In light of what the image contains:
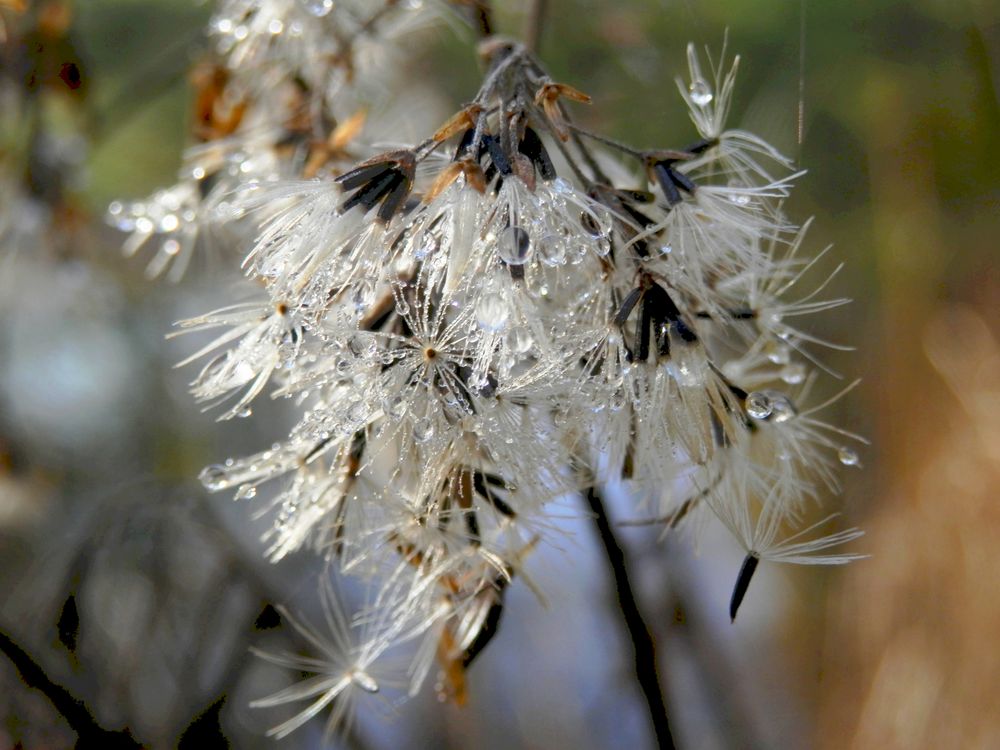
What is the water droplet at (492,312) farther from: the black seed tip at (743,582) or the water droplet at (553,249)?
the black seed tip at (743,582)

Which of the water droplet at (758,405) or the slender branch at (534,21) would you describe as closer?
the water droplet at (758,405)

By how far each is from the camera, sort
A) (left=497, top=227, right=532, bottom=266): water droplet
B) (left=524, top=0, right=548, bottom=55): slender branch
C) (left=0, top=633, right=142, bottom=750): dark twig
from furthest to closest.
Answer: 1. (left=524, top=0, right=548, bottom=55): slender branch
2. (left=0, top=633, right=142, bottom=750): dark twig
3. (left=497, top=227, right=532, bottom=266): water droplet

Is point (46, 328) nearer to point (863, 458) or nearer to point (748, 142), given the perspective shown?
point (748, 142)

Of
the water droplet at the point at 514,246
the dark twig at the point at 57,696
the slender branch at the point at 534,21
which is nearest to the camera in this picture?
the water droplet at the point at 514,246

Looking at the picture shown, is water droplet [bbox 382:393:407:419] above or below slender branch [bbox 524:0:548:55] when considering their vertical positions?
below

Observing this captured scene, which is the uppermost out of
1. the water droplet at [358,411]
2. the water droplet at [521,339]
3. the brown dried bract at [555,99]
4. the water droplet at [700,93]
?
the brown dried bract at [555,99]

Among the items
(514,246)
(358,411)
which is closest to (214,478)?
(358,411)

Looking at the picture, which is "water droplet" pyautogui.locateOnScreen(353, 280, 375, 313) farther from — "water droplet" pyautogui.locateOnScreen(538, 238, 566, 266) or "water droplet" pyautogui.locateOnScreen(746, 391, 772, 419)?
"water droplet" pyautogui.locateOnScreen(746, 391, 772, 419)

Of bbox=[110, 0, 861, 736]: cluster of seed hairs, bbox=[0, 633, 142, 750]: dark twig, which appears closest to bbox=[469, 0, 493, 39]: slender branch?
bbox=[110, 0, 861, 736]: cluster of seed hairs

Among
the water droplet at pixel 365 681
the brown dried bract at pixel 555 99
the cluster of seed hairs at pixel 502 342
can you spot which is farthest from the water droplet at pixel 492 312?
the water droplet at pixel 365 681
